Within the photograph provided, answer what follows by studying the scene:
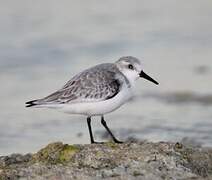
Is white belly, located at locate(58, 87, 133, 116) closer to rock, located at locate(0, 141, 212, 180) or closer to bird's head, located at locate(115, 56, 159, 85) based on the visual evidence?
bird's head, located at locate(115, 56, 159, 85)

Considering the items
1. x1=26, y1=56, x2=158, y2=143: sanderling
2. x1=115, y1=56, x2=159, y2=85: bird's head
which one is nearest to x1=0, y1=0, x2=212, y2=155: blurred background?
x1=115, y1=56, x2=159, y2=85: bird's head

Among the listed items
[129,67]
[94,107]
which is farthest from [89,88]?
[129,67]

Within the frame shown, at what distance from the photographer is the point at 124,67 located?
9.05 m

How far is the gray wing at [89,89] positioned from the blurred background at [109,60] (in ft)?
5.64

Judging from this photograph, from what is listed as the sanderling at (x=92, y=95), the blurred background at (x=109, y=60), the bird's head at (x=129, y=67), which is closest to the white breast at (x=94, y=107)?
the sanderling at (x=92, y=95)

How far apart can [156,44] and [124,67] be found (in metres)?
5.03

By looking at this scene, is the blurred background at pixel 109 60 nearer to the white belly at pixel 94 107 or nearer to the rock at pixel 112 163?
the white belly at pixel 94 107

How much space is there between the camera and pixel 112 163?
23.6ft

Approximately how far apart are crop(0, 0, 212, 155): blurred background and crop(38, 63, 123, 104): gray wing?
67.6 inches

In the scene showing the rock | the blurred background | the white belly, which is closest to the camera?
the rock

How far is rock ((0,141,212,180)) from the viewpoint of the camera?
22.8 feet

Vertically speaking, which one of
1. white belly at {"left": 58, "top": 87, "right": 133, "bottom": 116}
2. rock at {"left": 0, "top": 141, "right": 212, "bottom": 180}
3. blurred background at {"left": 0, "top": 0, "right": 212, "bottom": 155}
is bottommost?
rock at {"left": 0, "top": 141, "right": 212, "bottom": 180}

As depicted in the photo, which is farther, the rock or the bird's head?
the bird's head

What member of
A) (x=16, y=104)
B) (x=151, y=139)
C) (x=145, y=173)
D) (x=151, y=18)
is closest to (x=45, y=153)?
(x=145, y=173)
